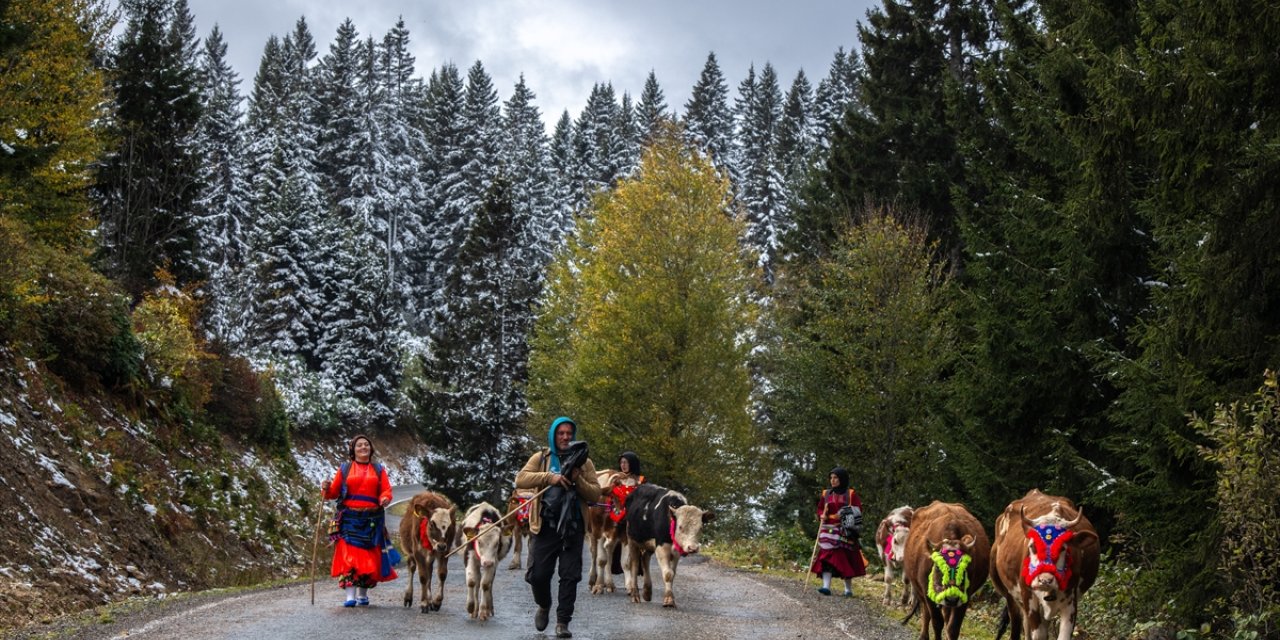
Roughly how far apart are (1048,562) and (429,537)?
285 inches

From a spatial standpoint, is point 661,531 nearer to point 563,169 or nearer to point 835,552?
point 835,552

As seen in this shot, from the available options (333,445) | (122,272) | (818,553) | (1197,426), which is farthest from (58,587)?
(333,445)

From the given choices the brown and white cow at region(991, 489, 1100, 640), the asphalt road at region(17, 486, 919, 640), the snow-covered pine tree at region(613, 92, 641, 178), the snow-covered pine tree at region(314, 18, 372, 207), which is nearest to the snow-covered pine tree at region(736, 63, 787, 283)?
the snow-covered pine tree at region(613, 92, 641, 178)

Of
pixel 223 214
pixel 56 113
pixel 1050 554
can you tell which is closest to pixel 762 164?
pixel 223 214

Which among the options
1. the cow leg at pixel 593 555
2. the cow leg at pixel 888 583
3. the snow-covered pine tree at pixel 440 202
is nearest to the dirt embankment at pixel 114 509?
the cow leg at pixel 593 555

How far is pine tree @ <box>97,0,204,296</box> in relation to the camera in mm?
29703

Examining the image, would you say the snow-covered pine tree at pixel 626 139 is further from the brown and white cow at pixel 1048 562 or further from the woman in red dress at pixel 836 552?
the brown and white cow at pixel 1048 562

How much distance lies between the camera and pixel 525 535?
13.8m

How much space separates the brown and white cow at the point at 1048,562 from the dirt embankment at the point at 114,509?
1039 cm

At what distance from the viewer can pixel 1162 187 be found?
1060 centimetres

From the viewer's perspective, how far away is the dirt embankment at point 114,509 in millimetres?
13812

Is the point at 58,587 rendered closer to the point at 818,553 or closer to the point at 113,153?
the point at 818,553

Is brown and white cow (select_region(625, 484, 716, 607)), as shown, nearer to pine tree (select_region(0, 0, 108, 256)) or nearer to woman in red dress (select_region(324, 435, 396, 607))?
woman in red dress (select_region(324, 435, 396, 607))

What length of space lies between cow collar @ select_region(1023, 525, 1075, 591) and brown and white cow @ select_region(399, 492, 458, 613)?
6875 mm
